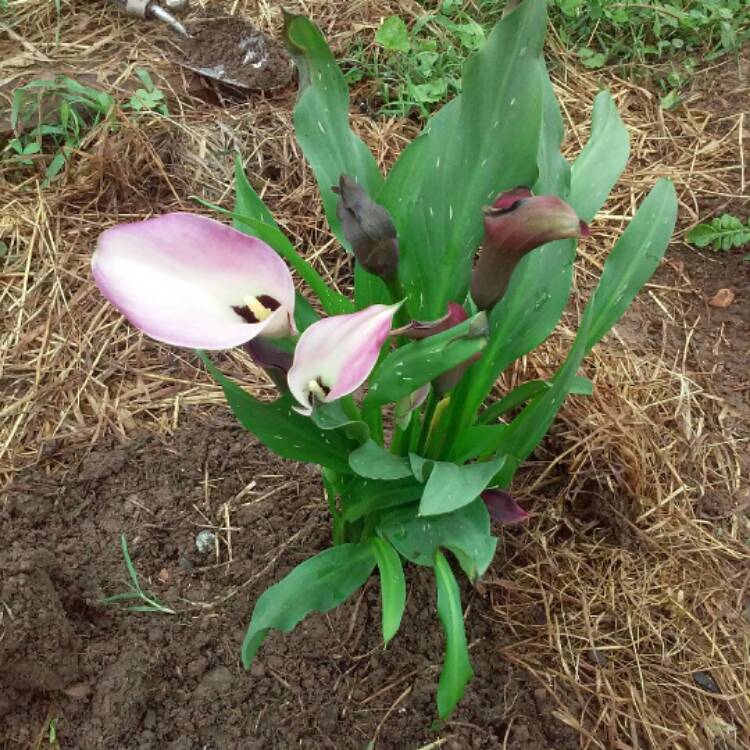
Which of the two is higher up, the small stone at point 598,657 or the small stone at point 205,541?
the small stone at point 205,541

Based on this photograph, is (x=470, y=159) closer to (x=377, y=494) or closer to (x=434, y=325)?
(x=434, y=325)

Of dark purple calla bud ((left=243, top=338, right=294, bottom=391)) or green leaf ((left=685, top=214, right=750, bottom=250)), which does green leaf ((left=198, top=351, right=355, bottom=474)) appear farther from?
green leaf ((left=685, top=214, right=750, bottom=250))

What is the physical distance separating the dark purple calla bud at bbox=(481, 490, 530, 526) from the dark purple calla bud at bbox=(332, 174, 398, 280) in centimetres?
25

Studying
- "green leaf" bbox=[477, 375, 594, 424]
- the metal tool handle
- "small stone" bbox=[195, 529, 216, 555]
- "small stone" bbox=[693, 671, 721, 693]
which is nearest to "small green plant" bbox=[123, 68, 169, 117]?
the metal tool handle

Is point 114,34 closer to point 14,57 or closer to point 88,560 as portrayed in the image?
point 14,57

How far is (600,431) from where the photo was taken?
40.8 inches

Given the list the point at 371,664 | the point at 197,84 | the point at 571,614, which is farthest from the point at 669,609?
the point at 197,84

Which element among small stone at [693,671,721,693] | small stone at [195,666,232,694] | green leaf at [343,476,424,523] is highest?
green leaf at [343,476,424,523]

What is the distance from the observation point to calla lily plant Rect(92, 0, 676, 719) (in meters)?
0.53

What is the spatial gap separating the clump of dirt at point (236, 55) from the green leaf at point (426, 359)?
988 mm

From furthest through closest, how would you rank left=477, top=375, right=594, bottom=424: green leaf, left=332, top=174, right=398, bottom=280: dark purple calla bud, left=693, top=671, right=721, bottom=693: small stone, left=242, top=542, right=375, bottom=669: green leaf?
left=693, top=671, right=721, bottom=693: small stone → left=477, top=375, right=594, bottom=424: green leaf → left=242, top=542, right=375, bottom=669: green leaf → left=332, top=174, right=398, bottom=280: dark purple calla bud

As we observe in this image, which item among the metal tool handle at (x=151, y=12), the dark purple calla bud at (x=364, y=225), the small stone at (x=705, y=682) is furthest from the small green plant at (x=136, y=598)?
the metal tool handle at (x=151, y=12)

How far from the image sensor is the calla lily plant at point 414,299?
1.74 feet

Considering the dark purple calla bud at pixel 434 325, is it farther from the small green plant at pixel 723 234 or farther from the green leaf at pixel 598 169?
the small green plant at pixel 723 234
